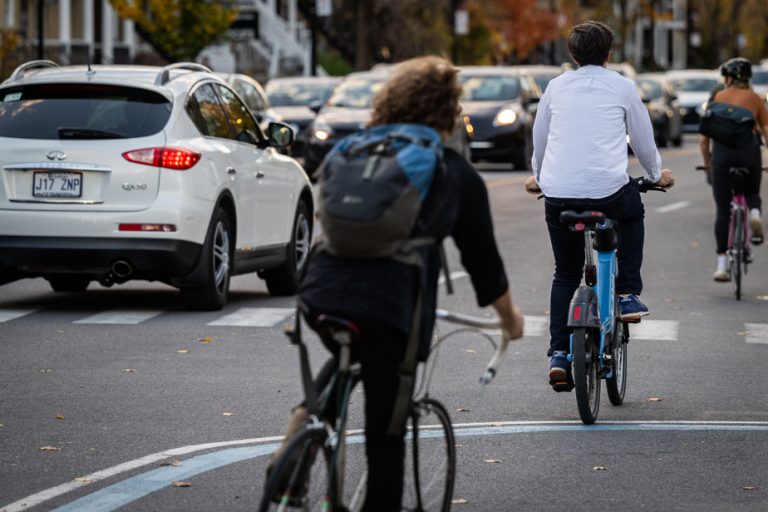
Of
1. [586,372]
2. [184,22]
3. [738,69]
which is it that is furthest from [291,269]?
[184,22]

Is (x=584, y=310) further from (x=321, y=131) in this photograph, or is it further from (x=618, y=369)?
(x=321, y=131)

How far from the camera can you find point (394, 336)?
17.2 ft

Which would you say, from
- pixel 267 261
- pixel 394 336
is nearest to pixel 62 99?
pixel 267 261

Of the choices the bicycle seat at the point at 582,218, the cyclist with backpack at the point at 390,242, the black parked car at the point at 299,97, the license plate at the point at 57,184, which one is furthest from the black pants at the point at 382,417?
the black parked car at the point at 299,97

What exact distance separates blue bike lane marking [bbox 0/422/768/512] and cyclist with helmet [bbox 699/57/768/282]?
19.6 feet

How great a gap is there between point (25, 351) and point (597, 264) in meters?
3.88

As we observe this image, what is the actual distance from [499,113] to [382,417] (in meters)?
26.5

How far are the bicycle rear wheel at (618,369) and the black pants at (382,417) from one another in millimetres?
3928

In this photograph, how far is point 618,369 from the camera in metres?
9.30

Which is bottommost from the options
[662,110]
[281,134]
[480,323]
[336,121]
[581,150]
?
[662,110]

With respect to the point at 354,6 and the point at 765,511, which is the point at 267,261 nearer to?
the point at 765,511

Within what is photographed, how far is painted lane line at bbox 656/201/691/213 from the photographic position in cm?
2478

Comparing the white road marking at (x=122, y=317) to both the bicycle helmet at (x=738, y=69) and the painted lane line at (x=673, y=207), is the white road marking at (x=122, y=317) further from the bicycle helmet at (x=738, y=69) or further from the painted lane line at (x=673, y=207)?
the painted lane line at (x=673, y=207)

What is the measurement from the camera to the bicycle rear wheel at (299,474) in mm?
4941
